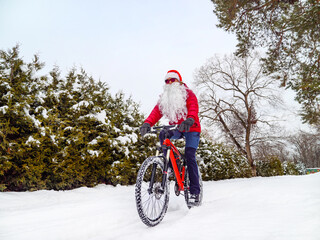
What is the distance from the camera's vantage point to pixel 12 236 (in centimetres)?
204

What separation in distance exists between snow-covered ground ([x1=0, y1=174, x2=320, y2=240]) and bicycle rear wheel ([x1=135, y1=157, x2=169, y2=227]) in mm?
124

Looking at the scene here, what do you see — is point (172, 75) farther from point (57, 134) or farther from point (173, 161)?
point (57, 134)

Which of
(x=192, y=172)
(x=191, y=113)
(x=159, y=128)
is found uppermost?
(x=191, y=113)

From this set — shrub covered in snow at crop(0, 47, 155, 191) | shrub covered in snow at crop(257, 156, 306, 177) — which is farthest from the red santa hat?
shrub covered in snow at crop(257, 156, 306, 177)

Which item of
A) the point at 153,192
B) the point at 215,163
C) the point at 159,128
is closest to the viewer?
the point at 153,192

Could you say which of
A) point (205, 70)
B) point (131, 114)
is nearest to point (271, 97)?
point (205, 70)

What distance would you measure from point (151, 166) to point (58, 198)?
6.62 feet

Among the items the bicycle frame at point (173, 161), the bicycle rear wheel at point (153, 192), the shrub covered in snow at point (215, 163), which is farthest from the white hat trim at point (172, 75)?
the shrub covered in snow at point (215, 163)

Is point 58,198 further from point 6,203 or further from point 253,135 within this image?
point 253,135

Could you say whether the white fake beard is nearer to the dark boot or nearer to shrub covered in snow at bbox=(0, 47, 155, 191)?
the dark boot

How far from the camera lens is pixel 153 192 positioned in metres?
2.47

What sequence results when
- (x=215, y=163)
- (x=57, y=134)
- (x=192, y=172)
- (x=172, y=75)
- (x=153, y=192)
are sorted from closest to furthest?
(x=153, y=192)
(x=192, y=172)
(x=172, y=75)
(x=57, y=134)
(x=215, y=163)

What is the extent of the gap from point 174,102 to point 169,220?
5.13 ft

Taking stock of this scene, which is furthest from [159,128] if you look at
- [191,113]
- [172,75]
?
[172,75]
